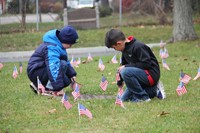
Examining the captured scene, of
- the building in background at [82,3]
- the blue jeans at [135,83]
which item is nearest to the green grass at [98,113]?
the blue jeans at [135,83]

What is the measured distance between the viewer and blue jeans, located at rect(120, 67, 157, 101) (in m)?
7.03

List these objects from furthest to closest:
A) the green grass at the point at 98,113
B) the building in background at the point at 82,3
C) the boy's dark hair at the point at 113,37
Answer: the building in background at the point at 82,3 → the boy's dark hair at the point at 113,37 → the green grass at the point at 98,113

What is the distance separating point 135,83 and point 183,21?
9.60m

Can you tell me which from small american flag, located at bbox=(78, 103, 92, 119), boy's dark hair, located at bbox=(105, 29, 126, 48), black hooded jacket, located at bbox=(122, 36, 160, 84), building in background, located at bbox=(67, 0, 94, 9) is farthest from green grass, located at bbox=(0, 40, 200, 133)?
building in background, located at bbox=(67, 0, 94, 9)

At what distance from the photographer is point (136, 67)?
706cm

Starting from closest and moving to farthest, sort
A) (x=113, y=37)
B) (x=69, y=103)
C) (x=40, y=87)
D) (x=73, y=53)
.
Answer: (x=69, y=103)
(x=113, y=37)
(x=40, y=87)
(x=73, y=53)

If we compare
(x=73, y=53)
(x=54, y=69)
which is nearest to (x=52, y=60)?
(x=54, y=69)

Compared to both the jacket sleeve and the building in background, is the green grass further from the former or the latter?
the building in background

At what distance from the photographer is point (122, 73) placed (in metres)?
7.07

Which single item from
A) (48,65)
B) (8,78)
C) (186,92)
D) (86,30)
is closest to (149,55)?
(186,92)

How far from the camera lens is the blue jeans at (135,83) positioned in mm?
7031

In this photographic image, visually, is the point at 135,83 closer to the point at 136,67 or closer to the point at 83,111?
the point at 136,67

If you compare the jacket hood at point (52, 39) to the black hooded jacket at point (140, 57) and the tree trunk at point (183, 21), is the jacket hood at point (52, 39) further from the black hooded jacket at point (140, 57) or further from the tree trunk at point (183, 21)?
the tree trunk at point (183, 21)

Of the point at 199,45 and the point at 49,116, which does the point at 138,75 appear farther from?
the point at 199,45
